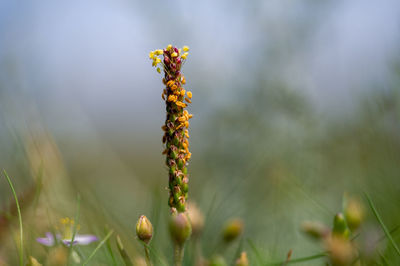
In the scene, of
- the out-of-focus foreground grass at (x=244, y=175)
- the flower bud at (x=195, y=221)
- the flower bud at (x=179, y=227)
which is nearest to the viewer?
the flower bud at (x=179, y=227)

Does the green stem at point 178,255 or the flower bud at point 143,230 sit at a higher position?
the flower bud at point 143,230

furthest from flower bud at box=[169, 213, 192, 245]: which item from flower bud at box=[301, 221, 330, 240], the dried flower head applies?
flower bud at box=[301, 221, 330, 240]

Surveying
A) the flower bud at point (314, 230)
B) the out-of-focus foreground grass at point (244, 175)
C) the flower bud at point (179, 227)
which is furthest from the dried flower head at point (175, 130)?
the flower bud at point (314, 230)

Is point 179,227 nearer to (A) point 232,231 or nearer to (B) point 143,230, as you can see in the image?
(B) point 143,230

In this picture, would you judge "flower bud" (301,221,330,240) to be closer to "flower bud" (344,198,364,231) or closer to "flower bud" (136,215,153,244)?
"flower bud" (344,198,364,231)

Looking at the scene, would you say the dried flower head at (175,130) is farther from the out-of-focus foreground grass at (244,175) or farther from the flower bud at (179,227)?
the out-of-focus foreground grass at (244,175)

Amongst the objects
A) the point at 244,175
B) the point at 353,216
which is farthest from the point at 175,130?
the point at 244,175
